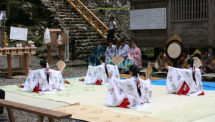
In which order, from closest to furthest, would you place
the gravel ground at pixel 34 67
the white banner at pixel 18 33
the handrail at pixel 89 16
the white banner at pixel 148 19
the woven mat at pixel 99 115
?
the woven mat at pixel 99 115 < the gravel ground at pixel 34 67 < the white banner at pixel 18 33 < the white banner at pixel 148 19 < the handrail at pixel 89 16

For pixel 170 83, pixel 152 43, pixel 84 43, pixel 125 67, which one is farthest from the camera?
pixel 84 43

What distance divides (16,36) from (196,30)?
7.08m

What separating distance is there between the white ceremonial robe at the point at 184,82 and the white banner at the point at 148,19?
18.6ft

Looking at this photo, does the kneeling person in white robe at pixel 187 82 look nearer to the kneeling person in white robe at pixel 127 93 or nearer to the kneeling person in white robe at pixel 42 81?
the kneeling person in white robe at pixel 127 93

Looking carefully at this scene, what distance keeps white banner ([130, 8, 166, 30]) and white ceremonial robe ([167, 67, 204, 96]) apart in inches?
224

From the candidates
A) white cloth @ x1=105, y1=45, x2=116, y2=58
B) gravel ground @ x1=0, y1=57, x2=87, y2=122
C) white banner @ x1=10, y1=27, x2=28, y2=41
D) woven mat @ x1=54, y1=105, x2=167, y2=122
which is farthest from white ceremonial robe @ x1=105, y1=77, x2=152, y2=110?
white cloth @ x1=105, y1=45, x2=116, y2=58

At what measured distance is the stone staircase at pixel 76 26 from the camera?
17750mm

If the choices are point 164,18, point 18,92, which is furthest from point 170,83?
point 164,18

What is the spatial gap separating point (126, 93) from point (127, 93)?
0.08 feet

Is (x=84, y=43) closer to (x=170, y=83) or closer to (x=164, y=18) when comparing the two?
(x=164, y=18)

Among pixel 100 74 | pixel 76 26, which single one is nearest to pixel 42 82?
pixel 100 74

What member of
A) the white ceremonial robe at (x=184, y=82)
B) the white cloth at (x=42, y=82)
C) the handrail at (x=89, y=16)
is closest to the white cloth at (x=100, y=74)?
the white cloth at (x=42, y=82)

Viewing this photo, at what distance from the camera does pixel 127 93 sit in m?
7.27

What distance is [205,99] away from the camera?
800 centimetres
